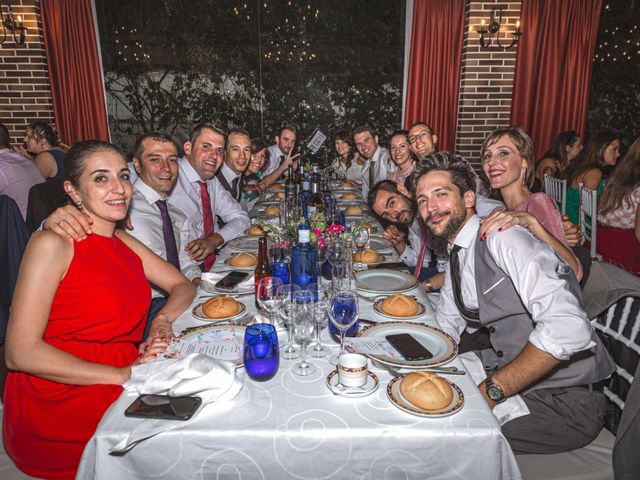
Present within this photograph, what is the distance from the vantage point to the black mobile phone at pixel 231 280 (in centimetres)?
184

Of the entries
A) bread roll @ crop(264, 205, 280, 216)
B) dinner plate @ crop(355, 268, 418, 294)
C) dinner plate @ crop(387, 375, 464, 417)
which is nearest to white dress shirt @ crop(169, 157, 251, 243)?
bread roll @ crop(264, 205, 280, 216)

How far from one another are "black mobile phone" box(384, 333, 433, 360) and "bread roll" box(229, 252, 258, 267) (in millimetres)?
1010

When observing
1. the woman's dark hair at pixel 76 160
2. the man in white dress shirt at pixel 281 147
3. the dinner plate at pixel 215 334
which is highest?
the woman's dark hair at pixel 76 160

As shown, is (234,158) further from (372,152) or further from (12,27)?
(12,27)

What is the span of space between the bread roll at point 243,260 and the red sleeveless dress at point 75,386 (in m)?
0.69

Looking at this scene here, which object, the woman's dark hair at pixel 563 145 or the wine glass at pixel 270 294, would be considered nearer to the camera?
the wine glass at pixel 270 294

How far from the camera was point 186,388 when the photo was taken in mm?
1031

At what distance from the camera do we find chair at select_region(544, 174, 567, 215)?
3.88 meters

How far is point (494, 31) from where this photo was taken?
A: 4664mm

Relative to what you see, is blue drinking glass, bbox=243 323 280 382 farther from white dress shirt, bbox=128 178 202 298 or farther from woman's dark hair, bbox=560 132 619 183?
woman's dark hair, bbox=560 132 619 183

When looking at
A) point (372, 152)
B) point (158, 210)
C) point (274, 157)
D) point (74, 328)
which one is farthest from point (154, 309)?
point (274, 157)

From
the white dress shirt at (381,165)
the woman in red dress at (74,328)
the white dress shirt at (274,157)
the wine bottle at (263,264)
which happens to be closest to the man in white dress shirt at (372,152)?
the white dress shirt at (381,165)

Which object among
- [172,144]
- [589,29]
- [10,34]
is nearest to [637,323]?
[172,144]

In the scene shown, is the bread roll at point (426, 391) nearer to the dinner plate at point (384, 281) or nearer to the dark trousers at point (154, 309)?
the dinner plate at point (384, 281)
